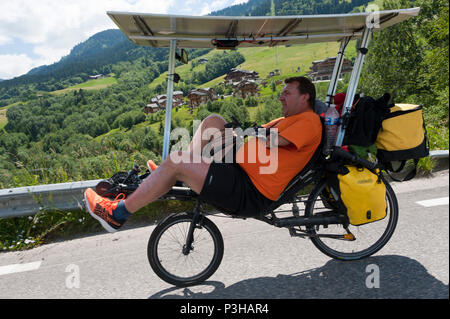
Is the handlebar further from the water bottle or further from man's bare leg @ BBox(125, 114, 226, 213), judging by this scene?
man's bare leg @ BBox(125, 114, 226, 213)

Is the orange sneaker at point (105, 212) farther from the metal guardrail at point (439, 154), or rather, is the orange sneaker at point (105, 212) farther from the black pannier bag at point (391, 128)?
the metal guardrail at point (439, 154)

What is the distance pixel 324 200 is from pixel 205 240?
110 centimetres

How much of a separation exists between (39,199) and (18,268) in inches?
35.7

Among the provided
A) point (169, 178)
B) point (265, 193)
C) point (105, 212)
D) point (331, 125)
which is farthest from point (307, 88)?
point (105, 212)

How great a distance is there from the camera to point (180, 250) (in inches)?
105

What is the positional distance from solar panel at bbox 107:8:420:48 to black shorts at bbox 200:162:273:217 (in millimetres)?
1283

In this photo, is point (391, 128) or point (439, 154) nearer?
point (391, 128)

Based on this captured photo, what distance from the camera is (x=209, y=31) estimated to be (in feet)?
9.84

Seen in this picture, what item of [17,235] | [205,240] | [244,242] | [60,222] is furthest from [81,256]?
[244,242]

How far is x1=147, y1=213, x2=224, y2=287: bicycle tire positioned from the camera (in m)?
2.54

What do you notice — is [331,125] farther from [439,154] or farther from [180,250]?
[439,154]

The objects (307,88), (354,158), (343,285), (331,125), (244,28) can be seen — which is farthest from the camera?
(244,28)
